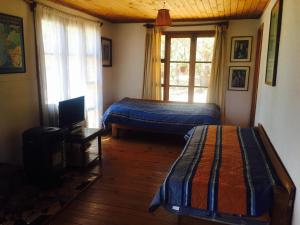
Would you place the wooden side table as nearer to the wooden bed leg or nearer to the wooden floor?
the wooden floor

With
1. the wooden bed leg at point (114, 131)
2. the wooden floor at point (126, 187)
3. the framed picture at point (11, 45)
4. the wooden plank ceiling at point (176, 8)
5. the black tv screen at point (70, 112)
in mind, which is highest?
the wooden plank ceiling at point (176, 8)

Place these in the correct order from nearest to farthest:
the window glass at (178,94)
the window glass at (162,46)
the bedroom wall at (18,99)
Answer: the bedroom wall at (18,99), the window glass at (162,46), the window glass at (178,94)

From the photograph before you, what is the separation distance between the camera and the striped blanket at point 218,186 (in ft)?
5.38

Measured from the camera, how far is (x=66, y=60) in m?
3.75

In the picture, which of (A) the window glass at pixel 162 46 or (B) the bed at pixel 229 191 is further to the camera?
(A) the window glass at pixel 162 46

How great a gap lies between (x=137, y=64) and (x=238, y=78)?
2.27 m

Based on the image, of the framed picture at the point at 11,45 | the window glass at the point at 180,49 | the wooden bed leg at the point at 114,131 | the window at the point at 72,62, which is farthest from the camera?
the window glass at the point at 180,49

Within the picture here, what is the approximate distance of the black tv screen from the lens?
10.6 feet

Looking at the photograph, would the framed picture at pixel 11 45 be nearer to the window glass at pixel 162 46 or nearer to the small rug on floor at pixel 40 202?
the small rug on floor at pixel 40 202

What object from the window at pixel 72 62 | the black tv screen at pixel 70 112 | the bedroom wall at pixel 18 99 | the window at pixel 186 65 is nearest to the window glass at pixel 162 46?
the window at pixel 186 65

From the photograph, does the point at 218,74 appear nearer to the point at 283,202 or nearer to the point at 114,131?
the point at 114,131

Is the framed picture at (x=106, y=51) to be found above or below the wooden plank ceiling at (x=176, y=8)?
below

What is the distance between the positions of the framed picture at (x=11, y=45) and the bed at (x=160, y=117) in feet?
6.14

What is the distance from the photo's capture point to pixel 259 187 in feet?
5.47
